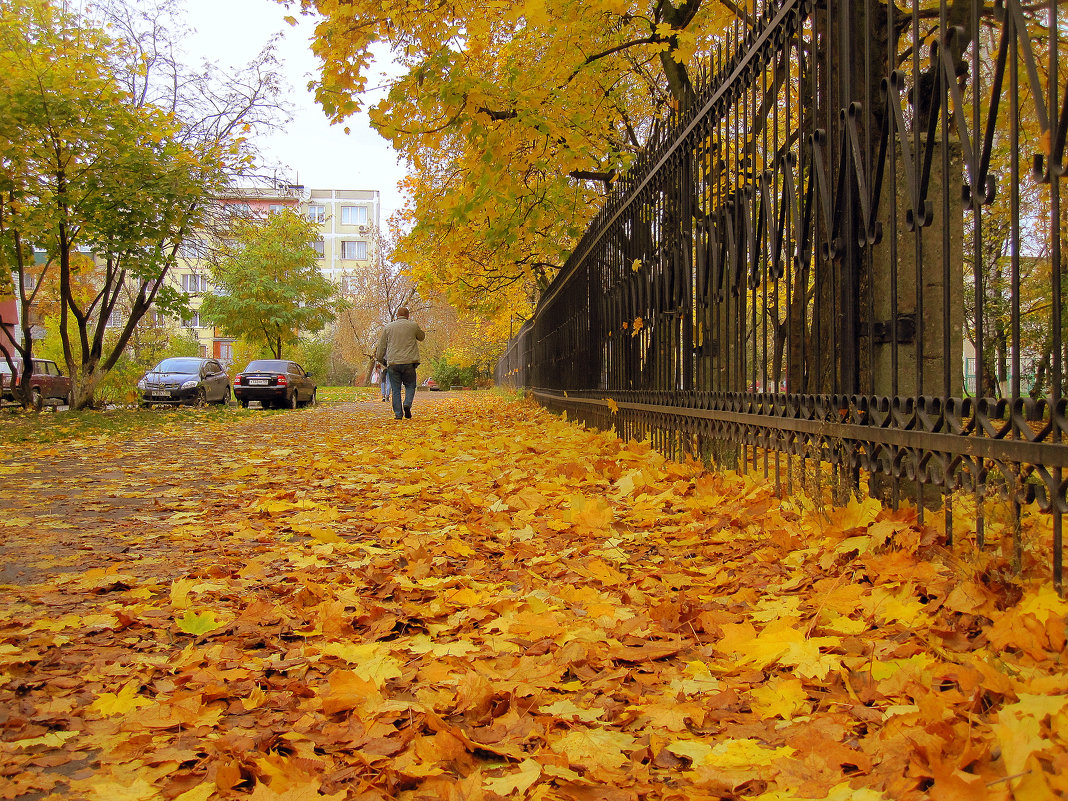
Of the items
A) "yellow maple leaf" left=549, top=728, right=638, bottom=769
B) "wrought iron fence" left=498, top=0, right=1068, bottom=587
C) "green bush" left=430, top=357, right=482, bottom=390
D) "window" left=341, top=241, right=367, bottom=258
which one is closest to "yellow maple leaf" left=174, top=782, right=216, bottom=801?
"yellow maple leaf" left=549, top=728, right=638, bottom=769

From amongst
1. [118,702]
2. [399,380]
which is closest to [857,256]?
[118,702]

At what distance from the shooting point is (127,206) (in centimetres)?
1573

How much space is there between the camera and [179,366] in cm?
2483

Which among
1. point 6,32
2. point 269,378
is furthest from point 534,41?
point 269,378

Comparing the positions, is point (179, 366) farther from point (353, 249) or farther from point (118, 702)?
point (353, 249)

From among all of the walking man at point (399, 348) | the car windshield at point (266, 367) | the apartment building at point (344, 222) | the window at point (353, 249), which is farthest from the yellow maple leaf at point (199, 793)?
the window at point (353, 249)

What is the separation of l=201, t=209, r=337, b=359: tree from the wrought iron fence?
32.3 m

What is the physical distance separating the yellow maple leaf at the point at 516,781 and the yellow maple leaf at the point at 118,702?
105 centimetres

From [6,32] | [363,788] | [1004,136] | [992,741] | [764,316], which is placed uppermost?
[6,32]

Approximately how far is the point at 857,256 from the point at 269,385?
23851 millimetres

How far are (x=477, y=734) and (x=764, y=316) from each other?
8.91 ft

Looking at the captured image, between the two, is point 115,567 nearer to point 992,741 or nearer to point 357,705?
point 357,705

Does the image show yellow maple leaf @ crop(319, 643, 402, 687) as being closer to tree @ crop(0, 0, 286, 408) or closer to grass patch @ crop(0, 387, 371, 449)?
grass patch @ crop(0, 387, 371, 449)

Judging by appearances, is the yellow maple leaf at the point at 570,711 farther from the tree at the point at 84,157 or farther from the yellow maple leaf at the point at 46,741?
the tree at the point at 84,157
